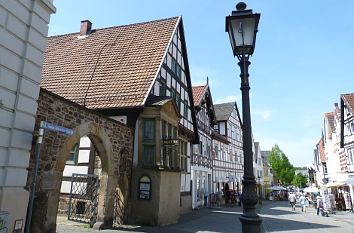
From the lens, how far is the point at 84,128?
1029 cm

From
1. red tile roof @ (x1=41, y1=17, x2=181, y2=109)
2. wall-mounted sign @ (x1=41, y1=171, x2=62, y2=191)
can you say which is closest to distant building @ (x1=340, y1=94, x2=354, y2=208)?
red tile roof @ (x1=41, y1=17, x2=181, y2=109)

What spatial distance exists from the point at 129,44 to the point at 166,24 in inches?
104

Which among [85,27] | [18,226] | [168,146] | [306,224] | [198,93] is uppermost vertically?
[85,27]

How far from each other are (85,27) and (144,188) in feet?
42.0

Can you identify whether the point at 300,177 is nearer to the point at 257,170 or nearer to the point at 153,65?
the point at 257,170

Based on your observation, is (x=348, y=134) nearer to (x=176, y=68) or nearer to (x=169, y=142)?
(x=176, y=68)

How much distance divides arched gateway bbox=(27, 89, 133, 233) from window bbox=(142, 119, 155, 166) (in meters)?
0.61

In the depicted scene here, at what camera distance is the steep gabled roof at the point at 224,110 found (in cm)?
3700

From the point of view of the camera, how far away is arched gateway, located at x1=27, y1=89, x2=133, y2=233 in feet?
27.8

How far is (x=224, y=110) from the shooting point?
1515 inches

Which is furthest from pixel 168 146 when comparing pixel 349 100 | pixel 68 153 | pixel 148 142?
pixel 349 100

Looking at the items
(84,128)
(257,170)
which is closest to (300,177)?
(257,170)

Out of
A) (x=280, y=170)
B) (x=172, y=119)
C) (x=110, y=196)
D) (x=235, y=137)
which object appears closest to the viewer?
(x=110, y=196)

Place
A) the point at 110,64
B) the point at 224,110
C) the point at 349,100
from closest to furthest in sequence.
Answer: the point at 110,64, the point at 349,100, the point at 224,110
